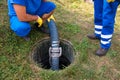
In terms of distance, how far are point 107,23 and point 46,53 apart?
127 cm

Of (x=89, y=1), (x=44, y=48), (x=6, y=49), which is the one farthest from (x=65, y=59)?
(x=89, y=1)

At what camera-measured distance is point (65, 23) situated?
15.0 feet

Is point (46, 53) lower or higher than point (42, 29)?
lower

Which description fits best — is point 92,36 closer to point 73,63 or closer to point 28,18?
point 73,63

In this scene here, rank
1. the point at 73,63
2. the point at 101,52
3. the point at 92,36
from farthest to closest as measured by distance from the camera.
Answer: the point at 92,36 < the point at 101,52 < the point at 73,63

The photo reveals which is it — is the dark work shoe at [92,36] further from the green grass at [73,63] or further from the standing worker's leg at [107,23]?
the standing worker's leg at [107,23]

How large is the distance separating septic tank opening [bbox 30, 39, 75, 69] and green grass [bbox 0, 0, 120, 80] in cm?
8

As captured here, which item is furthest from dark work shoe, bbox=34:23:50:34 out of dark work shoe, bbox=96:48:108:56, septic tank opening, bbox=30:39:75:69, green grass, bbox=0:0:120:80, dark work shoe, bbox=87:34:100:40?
dark work shoe, bbox=96:48:108:56

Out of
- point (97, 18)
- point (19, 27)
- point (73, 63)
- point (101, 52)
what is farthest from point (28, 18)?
point (101, 52)

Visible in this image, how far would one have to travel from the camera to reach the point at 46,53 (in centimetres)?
429

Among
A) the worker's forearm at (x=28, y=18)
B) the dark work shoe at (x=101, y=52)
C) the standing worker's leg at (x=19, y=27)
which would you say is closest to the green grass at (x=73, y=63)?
the dark work shoe at (x=101, y=52)

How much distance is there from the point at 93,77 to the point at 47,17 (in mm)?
1267

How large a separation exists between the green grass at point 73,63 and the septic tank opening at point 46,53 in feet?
0.27

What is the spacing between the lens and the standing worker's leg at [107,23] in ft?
11.4
